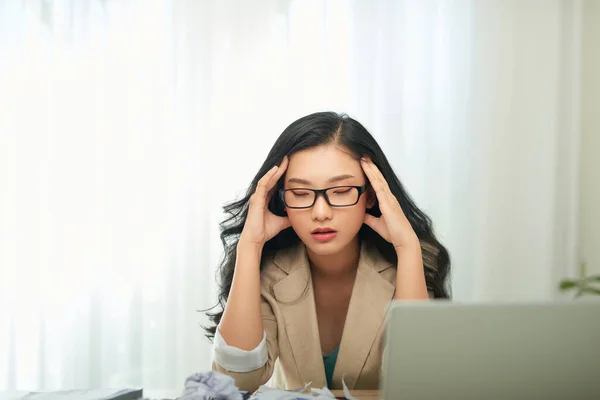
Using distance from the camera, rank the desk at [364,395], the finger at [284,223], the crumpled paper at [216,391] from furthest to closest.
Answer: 1. the finger at [284,223]
2. the desk at [364,395]
3. the crumpled paper at [216,391]

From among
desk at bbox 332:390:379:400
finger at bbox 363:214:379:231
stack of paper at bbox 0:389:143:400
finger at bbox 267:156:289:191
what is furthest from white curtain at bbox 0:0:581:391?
stack of paper at bbox 0:389:143:400

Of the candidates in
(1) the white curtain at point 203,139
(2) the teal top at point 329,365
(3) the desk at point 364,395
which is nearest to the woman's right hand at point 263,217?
(2) the teal top at point 329,365

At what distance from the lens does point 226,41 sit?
2.80 meters

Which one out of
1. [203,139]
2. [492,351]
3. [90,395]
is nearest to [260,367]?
[90,395]

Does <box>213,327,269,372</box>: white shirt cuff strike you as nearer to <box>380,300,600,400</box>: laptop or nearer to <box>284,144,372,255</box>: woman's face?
<box>284,144,372,255</box>: woman's face

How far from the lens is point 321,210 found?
5.06ft

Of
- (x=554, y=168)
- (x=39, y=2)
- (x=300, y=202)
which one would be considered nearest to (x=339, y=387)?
(x=300, y=202)

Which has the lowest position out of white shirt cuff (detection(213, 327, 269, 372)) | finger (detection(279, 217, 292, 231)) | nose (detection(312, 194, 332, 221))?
white shirt cuff (detection(213, 327, 269, 372))

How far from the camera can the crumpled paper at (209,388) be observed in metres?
1.06

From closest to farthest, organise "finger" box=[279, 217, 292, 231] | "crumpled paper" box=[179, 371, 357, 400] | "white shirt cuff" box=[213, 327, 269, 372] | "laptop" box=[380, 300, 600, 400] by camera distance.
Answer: "laptop" box=[380, 300, 600, 400] → "crumpled paper" box=[179, 371, 357, 400] → "white shirt cuff" box=[213, 327, 269, 372] → "finger" box=[279, 217, 292, 231]

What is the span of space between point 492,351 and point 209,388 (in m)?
0.50

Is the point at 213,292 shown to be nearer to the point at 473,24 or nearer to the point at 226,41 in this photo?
the point at 226,41

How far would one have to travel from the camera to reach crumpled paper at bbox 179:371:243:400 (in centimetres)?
106

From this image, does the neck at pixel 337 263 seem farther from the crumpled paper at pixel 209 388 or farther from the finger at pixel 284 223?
the crumpled paper at pixel 209 388
